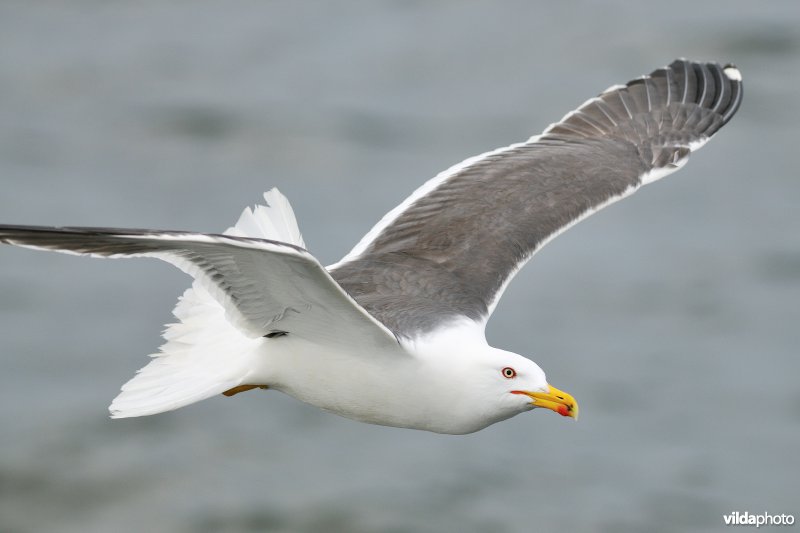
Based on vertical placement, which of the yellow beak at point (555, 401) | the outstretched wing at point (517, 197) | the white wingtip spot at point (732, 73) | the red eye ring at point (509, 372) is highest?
the white wingtip spot at point (732, 73)

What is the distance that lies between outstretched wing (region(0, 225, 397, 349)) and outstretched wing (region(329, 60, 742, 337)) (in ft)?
1.38

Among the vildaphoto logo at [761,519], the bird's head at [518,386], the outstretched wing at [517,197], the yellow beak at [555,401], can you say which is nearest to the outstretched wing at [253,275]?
the outstretched wing at [517,197]

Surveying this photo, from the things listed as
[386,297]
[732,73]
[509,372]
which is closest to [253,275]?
[386,297]

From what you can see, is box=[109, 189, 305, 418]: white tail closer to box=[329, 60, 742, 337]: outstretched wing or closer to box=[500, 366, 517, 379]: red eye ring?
box=[329, 60, 742, 337]: outstretched wing

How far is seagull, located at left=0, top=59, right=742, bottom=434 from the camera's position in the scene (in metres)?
7.09

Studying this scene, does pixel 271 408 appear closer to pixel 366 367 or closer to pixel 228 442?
pixel 228 442

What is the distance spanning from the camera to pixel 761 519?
1584 cm

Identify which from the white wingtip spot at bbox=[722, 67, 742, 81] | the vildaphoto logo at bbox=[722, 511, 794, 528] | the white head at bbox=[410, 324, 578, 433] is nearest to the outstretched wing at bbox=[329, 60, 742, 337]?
the white wingtip spot at bbox=[722, 67, 742, 81]

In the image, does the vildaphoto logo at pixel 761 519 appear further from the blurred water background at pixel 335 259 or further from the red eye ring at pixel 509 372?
the red eye ring at pixel 509 372

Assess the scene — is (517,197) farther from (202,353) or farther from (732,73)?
(202,353)

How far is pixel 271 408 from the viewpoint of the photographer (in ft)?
56.7

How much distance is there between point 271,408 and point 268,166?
187 inches

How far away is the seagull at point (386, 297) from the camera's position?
23.2 feet

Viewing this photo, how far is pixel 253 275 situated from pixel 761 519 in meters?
10.1
